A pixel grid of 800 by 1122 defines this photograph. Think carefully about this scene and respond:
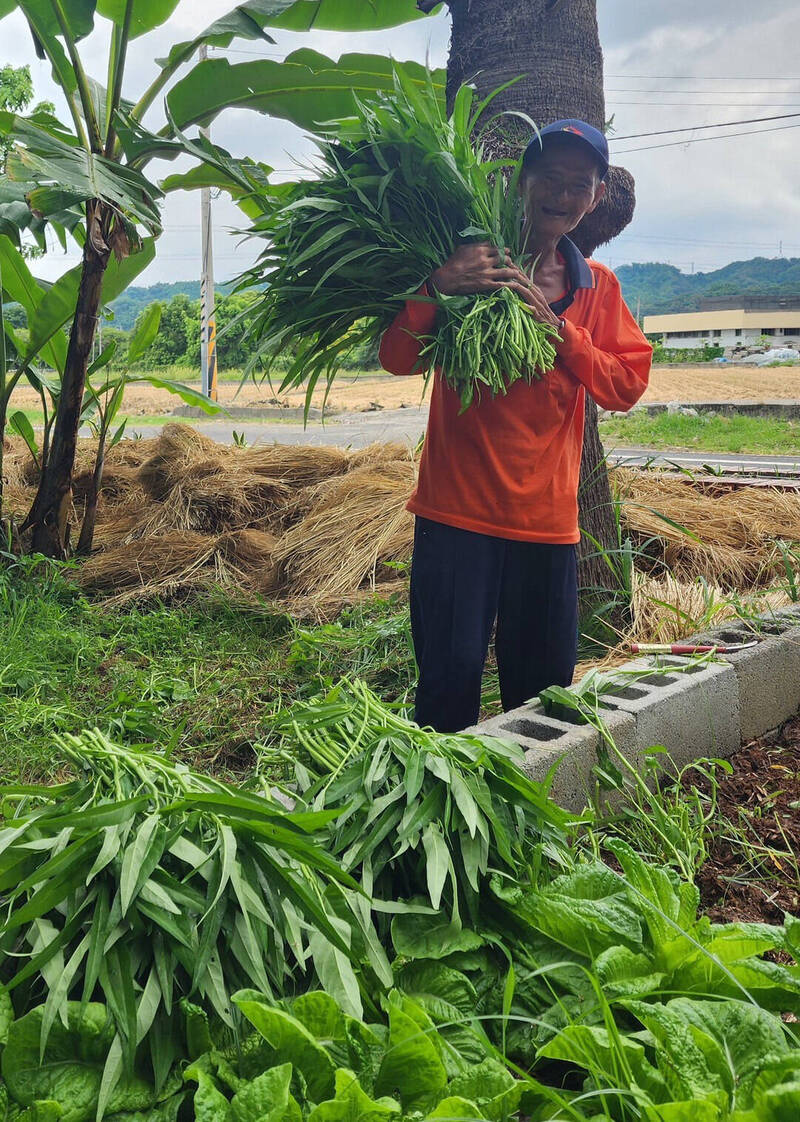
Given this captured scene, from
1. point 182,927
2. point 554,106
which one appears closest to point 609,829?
point 182,927

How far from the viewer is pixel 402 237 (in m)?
2.50

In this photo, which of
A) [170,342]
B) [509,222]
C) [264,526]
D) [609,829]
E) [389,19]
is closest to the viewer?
[609,829]

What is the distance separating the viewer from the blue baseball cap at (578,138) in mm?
2461

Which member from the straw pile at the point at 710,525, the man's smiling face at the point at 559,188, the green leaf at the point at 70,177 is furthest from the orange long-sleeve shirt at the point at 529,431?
the green leaf at the point at 70,177

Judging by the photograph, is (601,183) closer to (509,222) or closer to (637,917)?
(509,222)

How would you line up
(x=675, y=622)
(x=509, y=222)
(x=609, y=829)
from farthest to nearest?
(x=675, y=622), (x=509, y=222), (x=609, y=829)

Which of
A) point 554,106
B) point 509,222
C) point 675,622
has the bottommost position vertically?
point 675,622

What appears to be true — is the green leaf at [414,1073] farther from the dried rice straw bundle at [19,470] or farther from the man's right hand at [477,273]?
the dried rice straw bundle at [19,470]

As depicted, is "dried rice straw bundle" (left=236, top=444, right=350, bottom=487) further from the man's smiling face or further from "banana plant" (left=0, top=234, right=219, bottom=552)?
the man's smiling face

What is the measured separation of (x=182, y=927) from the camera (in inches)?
54.1

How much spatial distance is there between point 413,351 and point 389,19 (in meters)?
3.71

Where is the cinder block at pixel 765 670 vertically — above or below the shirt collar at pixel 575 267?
below

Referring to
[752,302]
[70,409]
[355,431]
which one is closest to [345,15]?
[70,409]

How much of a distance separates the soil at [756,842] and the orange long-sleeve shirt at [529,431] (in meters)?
0.83
